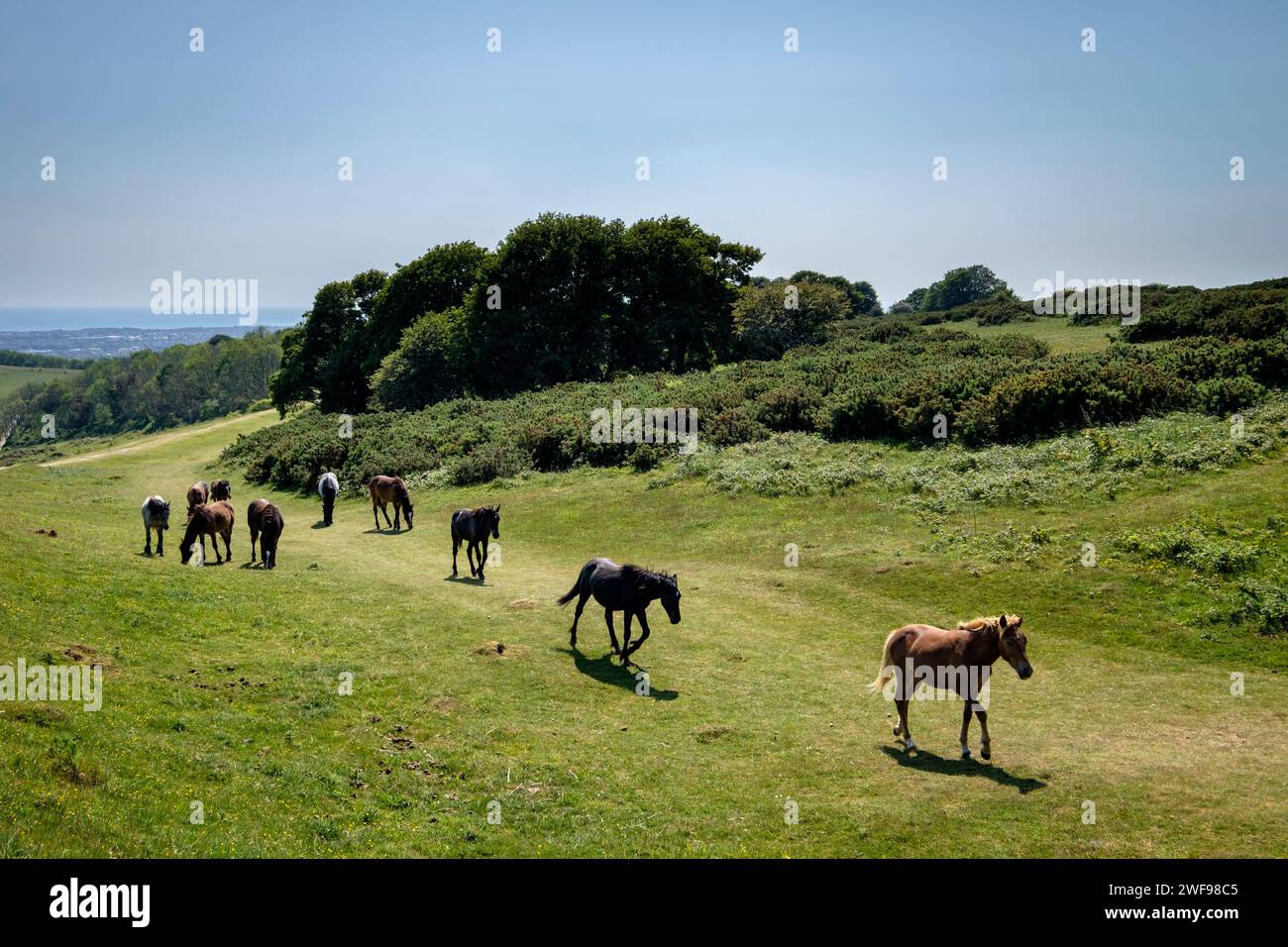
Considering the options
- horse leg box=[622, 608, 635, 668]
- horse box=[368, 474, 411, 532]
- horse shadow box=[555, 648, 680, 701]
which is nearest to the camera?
horse shadow box=[555, 648, 680, 701]

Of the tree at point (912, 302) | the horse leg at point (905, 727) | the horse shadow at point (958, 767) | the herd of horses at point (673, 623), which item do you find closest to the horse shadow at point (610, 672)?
the herd of horses at point (673, 623)

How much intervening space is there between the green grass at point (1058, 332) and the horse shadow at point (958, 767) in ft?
134

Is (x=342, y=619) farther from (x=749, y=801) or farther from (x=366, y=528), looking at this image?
(x=366, y=528)

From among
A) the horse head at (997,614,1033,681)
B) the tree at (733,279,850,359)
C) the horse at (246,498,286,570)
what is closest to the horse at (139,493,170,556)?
the horse at (246,498,286,570)

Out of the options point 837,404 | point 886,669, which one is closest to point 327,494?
point 837,404

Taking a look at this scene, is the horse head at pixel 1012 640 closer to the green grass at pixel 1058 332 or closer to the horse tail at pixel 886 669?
the horse tail at pixel 886 669

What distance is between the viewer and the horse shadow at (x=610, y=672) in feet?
55.4

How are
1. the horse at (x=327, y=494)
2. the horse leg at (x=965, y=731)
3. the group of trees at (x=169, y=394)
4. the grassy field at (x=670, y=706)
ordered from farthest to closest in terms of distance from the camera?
the group of trees at (x=169, y=394) < the horse at (x=327, y=494) < the horse leg at (x=965, y=731) < the grassy field at (x=670, y=706)

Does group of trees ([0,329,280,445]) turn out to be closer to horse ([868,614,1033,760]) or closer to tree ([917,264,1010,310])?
tree ([917,264,1010,310])

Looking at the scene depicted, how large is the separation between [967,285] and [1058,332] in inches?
3323

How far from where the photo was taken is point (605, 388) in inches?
2402

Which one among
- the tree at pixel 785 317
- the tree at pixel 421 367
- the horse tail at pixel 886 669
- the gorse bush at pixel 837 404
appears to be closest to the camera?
the horse tail at pixel 886 669

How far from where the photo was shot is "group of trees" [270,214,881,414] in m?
71.2

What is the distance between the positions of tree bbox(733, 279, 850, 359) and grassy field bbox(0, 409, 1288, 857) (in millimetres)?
46535
